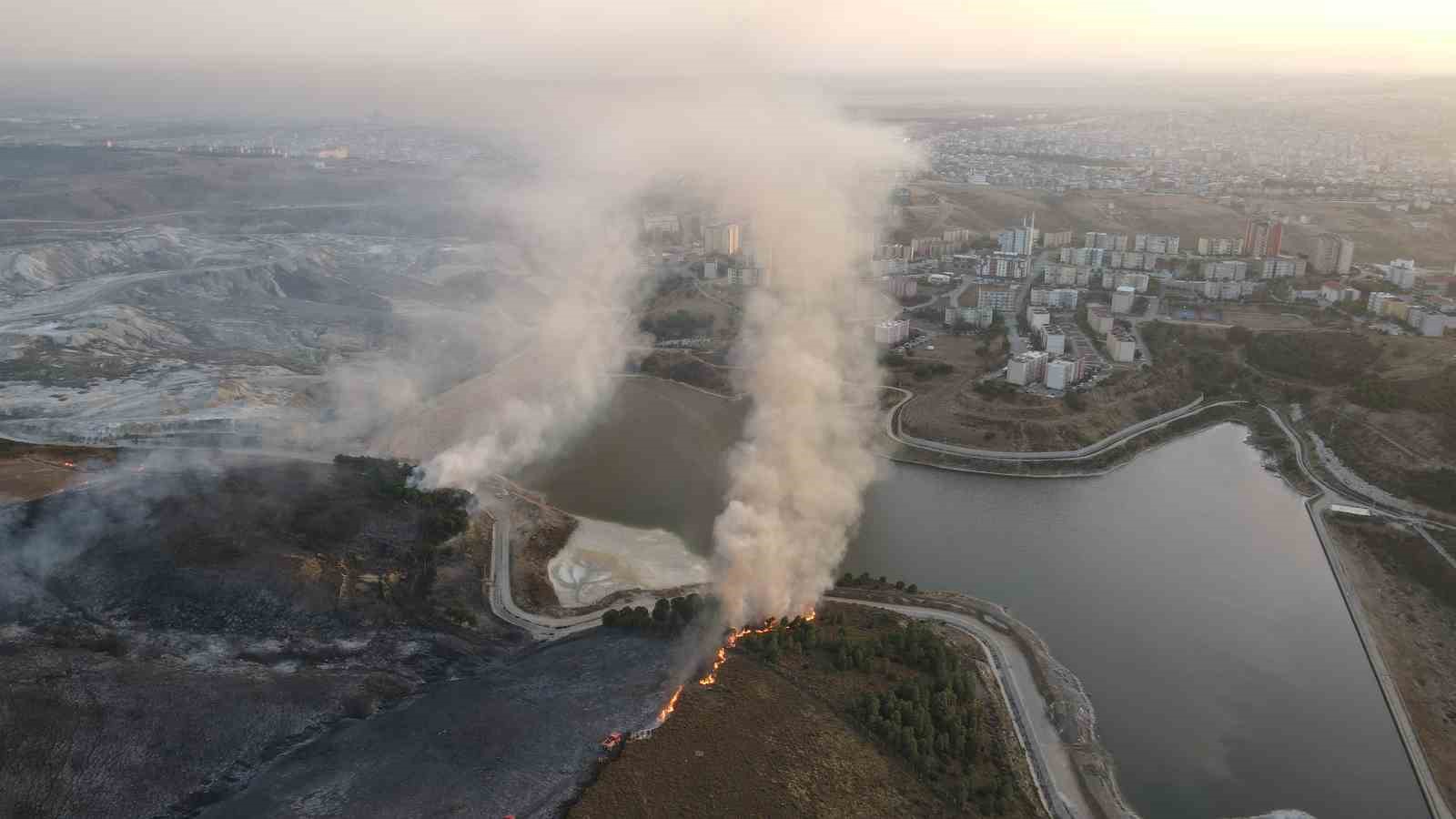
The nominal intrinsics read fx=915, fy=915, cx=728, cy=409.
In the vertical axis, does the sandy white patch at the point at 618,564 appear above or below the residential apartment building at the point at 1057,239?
below

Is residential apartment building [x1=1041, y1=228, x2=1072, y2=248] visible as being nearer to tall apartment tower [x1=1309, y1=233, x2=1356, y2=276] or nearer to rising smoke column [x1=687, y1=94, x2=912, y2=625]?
tall apartment tower [x1=1309, y1=233, x2=1356, y2=276]

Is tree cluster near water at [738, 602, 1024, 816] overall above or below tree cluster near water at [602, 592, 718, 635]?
below

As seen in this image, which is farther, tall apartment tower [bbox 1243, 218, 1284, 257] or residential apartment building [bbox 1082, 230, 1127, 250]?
residential apartment building [bbox 1082, 230, 1127, 250]

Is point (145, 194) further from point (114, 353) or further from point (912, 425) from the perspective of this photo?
point (912, 425)

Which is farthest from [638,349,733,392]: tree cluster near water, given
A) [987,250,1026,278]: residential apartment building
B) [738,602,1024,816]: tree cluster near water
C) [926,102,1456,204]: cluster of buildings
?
[926,102,1456,204]: cluster of buildings

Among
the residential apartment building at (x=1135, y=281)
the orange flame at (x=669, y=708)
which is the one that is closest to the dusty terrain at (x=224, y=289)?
the orange flame at (x=669, y=708)

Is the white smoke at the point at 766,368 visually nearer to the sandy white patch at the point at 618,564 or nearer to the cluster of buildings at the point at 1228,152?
the sandy white patch at the point at 618,564
